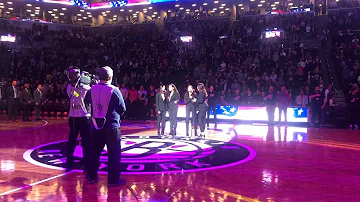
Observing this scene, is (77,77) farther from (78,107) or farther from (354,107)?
(354,107)

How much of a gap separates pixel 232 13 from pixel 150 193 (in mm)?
29712

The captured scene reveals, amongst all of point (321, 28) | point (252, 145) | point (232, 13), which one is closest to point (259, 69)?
point (321, 28)

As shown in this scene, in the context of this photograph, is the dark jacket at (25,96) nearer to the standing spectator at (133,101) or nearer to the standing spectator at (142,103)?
the standing spectator at (133,101)

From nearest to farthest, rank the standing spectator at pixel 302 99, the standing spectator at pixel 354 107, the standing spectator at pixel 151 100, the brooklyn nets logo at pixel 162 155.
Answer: the brooklyn nets logo at pixel 162 155
the standing spectator at pixel 354 107
the standing spectator at pixel 302 99
the standing spectator at pixel 151 100

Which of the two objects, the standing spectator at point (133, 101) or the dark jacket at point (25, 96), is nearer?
the dark jacket at point (25, 96)

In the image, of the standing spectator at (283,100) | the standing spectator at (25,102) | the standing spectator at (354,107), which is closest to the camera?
the standing spectator at (354,107)

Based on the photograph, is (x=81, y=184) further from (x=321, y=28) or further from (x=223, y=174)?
(x=321, y=28)

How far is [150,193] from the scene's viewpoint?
16.1 feet

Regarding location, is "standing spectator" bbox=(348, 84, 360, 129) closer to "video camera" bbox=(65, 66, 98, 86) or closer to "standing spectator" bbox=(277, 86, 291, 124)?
"standing spectator" bbox=(277, 86, 291, 124)

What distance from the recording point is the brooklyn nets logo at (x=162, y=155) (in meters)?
6.52

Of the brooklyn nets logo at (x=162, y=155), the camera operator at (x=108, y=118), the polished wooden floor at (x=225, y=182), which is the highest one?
the camera operator at (x=108, y=118)

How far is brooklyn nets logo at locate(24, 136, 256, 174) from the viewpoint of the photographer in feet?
21.4

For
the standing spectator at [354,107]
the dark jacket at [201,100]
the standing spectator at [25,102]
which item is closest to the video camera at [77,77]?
the dark jacket at [201,100]

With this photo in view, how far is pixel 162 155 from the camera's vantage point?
766cm
